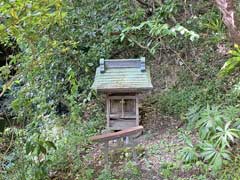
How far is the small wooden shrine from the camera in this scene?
3.42 m

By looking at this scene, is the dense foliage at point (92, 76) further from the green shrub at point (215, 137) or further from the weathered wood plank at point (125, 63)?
the weathered wood plank at point (125, 63)

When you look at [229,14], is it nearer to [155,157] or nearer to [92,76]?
[155,157]

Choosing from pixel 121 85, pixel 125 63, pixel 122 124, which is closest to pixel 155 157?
pixel 122 124

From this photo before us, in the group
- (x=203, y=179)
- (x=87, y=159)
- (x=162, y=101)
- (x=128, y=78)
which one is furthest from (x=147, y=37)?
(x=203, y=179)

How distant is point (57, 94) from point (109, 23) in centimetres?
106

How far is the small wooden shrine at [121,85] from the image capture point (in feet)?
11.2

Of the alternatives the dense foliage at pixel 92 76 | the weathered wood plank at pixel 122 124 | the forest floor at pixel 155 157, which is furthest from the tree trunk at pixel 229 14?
the weathered wood plank at pixel 122 124

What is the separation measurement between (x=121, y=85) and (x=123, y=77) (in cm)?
11

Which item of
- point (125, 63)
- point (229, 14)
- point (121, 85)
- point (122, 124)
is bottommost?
point (122, 124)

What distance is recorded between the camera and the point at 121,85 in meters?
3.39

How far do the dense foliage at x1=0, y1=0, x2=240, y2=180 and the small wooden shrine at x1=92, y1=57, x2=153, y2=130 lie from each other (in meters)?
0.27

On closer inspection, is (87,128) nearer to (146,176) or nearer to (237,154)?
(146,176)

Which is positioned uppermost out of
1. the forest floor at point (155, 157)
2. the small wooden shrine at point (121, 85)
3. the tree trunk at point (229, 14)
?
the tree trunk at point (229, 14)

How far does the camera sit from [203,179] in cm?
269
